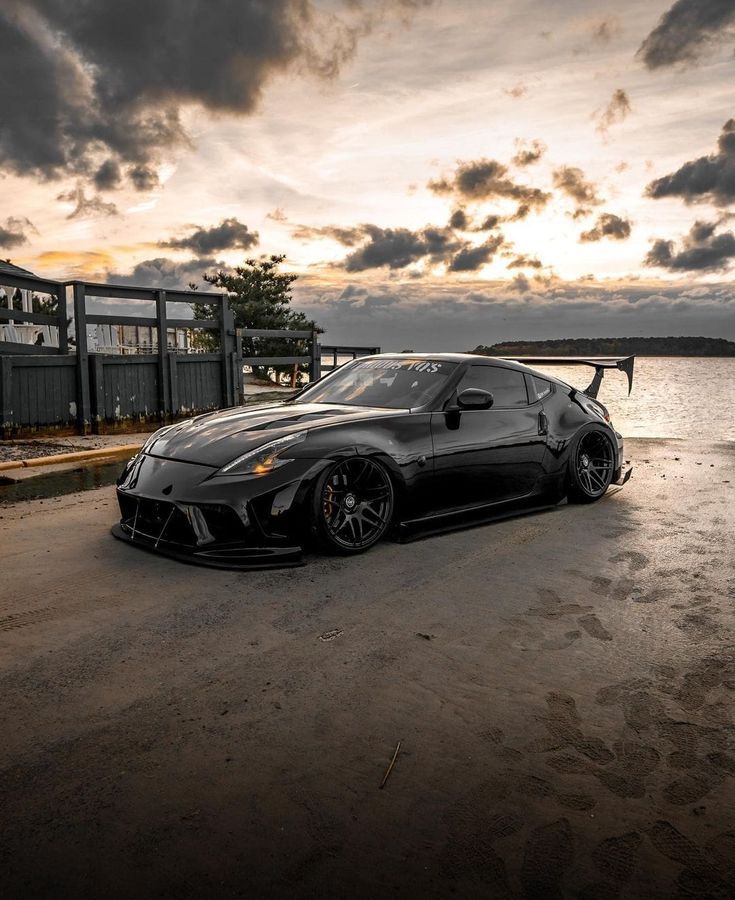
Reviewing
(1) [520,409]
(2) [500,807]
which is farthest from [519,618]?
(1) [520,409]

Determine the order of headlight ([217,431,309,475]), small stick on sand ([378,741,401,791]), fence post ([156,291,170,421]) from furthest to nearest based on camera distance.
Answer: fence post ([156,291,170,421]) → headlight ([217,431,309,475]) → small stick on sand ([378,741,401,791])

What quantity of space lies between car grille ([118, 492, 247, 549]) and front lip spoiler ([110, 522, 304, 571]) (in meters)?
0.06

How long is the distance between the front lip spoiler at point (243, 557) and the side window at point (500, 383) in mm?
2055

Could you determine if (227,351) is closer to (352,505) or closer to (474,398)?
(474,398)

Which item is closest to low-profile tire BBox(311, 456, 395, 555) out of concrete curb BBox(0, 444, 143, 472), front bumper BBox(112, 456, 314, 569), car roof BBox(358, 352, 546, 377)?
front bumper BBox(112, 456, 314, 569)

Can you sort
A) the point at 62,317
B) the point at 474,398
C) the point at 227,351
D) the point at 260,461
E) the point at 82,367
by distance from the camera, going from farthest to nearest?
1. the point at 227,351
2. the point at 62,317
3. the point at 82,367
4. the point at 474,398
5. the point at 260,461

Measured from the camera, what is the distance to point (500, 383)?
20.6 ft

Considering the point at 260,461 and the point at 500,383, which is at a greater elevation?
the point at 500,383

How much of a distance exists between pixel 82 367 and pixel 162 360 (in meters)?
1.64

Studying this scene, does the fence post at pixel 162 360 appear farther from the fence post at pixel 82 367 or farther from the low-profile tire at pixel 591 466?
the low-profile tire at pixel 591 466

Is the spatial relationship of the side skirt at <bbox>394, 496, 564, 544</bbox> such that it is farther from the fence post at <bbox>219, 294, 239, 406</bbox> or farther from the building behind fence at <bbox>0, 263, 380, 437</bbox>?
the fence post at <bbox>219, 294, 239, 406</bbox>

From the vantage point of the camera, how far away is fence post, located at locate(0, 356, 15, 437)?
35.0ft

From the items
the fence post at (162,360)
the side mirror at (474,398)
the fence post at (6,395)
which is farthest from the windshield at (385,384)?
the fence post at (162,360)

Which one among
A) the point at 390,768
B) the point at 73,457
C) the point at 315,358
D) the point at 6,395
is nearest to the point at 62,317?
the point at 6,395
